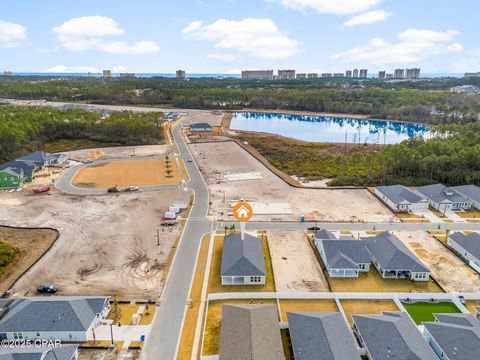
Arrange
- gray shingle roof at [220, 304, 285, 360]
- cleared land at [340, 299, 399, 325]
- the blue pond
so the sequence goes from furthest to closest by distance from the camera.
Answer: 1. the blue pond
2. cleared land at [340, 299, 399, 325]
3. gray shingle roof at [220, 304, 285, 360]

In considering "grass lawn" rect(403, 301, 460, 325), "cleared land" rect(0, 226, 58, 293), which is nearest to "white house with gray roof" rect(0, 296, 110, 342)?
"cleared land" rect(0, 226, 58, 293)

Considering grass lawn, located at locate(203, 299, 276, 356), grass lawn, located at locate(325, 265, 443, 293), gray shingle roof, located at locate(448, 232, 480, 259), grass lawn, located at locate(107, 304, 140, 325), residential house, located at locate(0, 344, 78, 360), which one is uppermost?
gray shingle roof, located at locate(448, 232, 480, 259)

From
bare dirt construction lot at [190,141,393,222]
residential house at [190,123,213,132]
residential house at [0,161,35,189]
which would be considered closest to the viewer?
bare dirt construction lot at [190,141,393,222]

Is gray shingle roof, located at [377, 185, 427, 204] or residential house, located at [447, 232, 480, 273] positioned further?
gray shingle roof, located at [377, 185, 427, 204]

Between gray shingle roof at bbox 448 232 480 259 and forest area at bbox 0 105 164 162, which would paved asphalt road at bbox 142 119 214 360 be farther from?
forest area at bbox 0 105 164 162

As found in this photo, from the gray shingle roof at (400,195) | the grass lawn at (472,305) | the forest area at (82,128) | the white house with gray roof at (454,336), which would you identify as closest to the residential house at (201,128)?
the forest area at (82,128)

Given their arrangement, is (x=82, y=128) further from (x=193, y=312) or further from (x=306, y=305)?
(x=306, y=305)

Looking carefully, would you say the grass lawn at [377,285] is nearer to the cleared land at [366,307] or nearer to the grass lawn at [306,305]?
the cleared land at [366,307]

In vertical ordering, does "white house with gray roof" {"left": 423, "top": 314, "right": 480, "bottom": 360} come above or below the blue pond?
below
